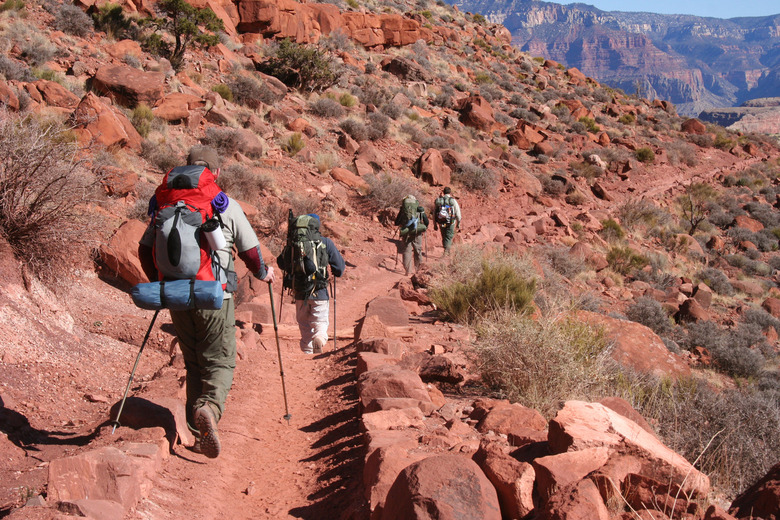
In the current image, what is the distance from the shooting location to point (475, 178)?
20.2 meters

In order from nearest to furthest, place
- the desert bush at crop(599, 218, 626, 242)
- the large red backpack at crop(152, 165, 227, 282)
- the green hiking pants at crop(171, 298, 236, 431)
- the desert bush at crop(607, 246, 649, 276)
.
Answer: the large red backpack at crop(152, 165, 227, 282)
the green hiking pants at crop(171, 298, 236, 431)
the desert bush at crop(607, 246, 649, 276)
the desert bush at crop(599, 218, 626, 242)

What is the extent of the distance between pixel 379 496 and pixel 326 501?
2.70ft

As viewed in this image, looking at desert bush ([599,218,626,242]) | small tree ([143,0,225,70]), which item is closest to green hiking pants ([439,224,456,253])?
desert bush ([599,218,626,242])

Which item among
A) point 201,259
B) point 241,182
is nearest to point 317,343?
point 201,259

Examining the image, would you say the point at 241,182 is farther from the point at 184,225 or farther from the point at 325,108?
the point at 184,225

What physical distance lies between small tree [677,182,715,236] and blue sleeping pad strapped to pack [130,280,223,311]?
24045mm

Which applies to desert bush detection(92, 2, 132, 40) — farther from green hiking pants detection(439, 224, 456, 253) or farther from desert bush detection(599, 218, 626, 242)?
desert bush detection(599, 218, 626, 242)

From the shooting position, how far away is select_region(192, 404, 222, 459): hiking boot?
140 inches

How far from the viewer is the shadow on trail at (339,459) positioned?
3.35 metres

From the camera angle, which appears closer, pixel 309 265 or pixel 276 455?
pixel 276 455

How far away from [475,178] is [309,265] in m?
15.4

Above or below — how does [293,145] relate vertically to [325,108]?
below

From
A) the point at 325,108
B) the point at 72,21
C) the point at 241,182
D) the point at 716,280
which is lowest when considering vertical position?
the point at 716,280

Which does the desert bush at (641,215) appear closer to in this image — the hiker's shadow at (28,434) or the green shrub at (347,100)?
the green shrub at (347,100)
